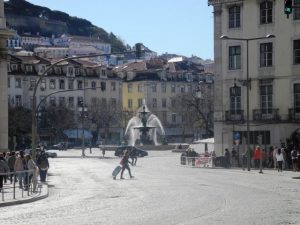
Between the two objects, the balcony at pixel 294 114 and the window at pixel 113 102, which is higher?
the window at pixel 113 102

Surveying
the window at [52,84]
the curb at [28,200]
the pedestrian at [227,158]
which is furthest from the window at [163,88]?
the curb at [28,200]

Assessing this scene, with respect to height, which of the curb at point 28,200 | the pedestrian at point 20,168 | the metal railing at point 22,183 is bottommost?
the curb at point 28,200

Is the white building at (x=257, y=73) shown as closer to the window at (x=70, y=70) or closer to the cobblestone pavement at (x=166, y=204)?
the cobblestone pavement at (x=166, y=204)

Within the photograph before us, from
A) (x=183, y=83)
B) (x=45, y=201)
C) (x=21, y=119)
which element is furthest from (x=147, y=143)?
(x=45, y=201)

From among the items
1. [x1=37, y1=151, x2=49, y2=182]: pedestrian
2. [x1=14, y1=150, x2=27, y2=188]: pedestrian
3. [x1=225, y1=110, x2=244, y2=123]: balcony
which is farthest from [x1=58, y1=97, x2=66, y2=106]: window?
[x1=14, y1=150, x2=27, y2=188]: pedestrian

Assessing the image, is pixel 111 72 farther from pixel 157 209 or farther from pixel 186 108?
pixel 157 209

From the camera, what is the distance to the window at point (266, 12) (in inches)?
2272

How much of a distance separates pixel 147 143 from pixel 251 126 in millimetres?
39843

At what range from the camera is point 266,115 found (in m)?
57.8

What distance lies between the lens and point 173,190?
32.2 m

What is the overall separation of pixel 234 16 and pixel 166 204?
1467 inches

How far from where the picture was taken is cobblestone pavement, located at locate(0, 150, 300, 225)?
19.8 meters

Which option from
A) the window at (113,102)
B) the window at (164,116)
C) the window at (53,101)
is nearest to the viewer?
the window at (53,101)

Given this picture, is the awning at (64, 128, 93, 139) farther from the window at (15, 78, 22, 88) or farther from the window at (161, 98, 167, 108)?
the window at (161, 98, 167, 108)
